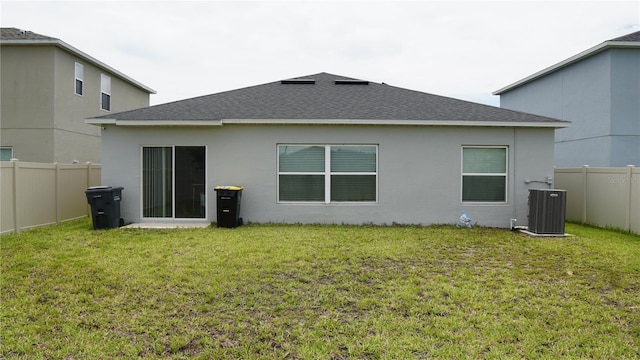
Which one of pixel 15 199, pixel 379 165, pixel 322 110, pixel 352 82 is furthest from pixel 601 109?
pixel 15 199

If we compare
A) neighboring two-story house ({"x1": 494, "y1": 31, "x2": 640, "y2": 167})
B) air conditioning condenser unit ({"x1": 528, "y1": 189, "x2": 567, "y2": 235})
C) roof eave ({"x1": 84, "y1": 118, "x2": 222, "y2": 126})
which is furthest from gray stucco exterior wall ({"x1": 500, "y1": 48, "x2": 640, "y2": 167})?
roof eave ({"x1": 84, "y1": 118, "x2": 222, "y2": 126})

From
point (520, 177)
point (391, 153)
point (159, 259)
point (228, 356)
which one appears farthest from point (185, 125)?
point (520, 177)

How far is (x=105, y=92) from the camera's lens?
17.4 metres

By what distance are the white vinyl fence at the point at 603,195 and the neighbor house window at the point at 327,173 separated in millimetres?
6569

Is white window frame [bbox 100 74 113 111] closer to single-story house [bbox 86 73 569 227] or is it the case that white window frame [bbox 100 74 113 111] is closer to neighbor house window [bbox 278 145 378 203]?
single-story house [bbox 86 73 569 227]

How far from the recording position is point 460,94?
2711 cm

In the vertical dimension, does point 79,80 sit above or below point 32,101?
above

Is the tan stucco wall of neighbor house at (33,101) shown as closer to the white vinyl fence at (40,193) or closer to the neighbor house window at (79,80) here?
the neighbor house window at (79,80)

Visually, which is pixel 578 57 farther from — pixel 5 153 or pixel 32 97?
pixel 5 153

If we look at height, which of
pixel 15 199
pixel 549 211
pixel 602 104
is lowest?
pixel 549 211

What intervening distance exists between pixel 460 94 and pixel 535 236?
67.2 ft

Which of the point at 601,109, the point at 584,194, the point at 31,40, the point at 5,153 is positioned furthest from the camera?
the point at 601,109

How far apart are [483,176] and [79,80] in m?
16.3

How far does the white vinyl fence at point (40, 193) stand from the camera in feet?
27.4
